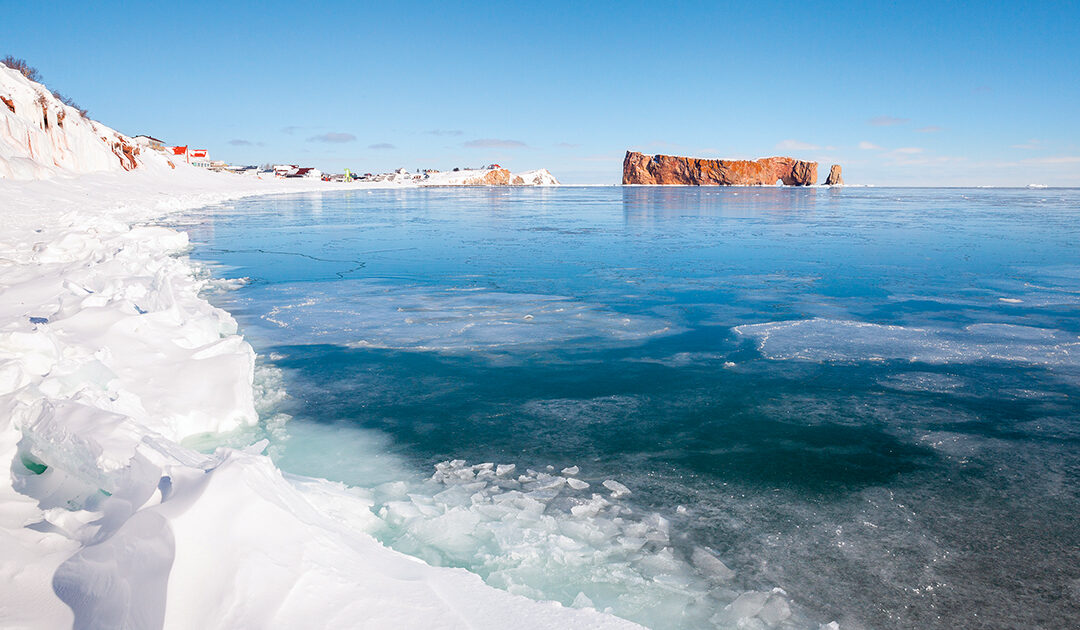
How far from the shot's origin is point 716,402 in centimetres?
414

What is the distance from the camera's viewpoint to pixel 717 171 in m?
120

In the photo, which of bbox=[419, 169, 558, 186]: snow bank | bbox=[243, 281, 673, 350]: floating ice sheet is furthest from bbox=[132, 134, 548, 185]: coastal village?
bbox=[243, 281, 673, 350]: floating ice sheet

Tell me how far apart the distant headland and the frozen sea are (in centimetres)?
11834

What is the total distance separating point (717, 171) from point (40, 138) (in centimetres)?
11265

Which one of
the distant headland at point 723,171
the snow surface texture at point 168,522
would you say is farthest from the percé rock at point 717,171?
the snow surface texture at point 168,522

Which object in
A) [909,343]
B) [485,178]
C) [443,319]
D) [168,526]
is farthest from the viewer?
[485,178]

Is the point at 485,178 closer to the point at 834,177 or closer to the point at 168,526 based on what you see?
the point at 834,177

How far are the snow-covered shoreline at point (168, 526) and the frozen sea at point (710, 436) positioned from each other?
439 mm

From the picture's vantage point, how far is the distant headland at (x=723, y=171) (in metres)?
119

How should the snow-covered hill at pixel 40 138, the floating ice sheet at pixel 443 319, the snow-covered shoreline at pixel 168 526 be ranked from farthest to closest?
the snow-covered hill at pixel 40 138 → the floating ice sheet at pixel 443 319 → the snow-covered shoreline at pixel 168 526

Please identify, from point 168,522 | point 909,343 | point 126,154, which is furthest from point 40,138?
point 909,343

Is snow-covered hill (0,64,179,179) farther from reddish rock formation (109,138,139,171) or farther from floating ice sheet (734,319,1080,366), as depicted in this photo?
floating ice sheet (734,319,1080,366)

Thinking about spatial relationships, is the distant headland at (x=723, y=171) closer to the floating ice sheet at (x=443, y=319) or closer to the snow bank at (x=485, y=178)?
the snow bank at (x=485, y=178)

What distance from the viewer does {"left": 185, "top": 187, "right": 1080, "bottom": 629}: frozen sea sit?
7.78ft
